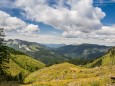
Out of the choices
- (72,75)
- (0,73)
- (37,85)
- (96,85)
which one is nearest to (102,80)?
(96,85)

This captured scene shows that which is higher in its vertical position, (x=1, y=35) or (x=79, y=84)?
(x=1, y=35)

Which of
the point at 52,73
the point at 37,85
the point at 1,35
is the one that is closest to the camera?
the point at 1,35

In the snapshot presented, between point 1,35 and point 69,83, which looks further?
point 69,83

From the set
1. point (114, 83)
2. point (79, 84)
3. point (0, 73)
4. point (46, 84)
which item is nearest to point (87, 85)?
point (79, 84)

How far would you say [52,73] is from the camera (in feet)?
540

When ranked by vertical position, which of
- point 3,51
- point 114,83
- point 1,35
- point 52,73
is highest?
point 1,35

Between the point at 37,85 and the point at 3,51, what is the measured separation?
1584cm

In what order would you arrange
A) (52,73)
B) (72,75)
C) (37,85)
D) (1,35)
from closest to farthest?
(1,35) < (37,85) < (72,75) < (52,73)

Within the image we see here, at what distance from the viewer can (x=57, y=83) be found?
73.9 m

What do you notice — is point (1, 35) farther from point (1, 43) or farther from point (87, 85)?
point (87, 85)

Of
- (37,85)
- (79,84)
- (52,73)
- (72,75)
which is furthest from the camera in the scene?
(52,73)

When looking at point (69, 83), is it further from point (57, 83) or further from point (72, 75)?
point (72, 75)

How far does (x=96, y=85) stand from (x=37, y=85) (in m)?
19.6

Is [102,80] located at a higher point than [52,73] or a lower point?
higher
